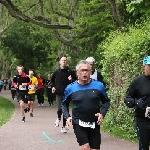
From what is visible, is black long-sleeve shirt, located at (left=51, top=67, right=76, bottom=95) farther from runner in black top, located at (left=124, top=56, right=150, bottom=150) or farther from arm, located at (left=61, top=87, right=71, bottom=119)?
runner in black top, located at (left=124, top=56, right=150, bottom=150)

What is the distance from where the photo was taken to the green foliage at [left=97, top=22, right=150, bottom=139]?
11.7 metres

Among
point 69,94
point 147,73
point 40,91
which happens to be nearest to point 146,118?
point 147,73

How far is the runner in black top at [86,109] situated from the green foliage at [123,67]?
4249 mm

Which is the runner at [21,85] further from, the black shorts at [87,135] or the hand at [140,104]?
the hand at [140,104]

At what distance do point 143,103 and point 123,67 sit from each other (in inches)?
248

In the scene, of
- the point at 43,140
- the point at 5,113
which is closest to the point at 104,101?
the point at 43,140

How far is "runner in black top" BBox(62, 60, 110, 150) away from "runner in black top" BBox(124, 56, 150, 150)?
18.9 inches

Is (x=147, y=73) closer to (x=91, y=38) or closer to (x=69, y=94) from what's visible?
(x=69, y=94)

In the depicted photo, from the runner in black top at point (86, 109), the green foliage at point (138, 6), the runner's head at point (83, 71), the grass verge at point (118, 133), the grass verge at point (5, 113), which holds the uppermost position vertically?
the green foliage at point (138, 6)

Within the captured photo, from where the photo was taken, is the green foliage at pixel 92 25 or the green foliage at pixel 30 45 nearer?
the green foliage at pixel 92 25

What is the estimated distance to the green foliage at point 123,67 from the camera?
38.4ft

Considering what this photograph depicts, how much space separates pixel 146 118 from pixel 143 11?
11.7 ft

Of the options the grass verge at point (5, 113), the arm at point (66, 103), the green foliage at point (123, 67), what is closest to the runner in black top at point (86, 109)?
the arm at point (66, 103)

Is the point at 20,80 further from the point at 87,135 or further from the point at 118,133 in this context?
the point at 87,135
